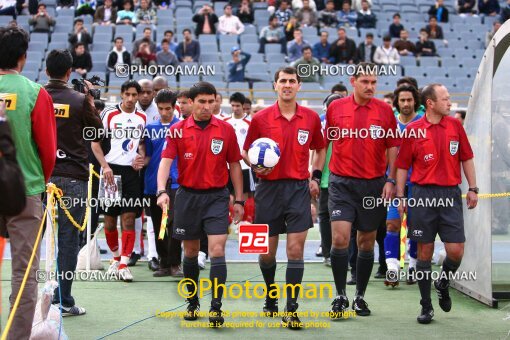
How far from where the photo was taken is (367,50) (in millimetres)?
20906

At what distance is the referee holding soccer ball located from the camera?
7.41 metres

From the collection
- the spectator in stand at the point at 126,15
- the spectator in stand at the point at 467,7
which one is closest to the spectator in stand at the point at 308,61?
the spectator in stand at the point at 126,15

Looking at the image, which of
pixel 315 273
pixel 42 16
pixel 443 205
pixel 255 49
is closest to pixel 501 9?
pixel 255 49

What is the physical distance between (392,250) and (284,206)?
2.26m

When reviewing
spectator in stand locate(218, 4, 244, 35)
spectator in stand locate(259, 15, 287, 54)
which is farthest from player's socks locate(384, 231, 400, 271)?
spectator in stand locate(218, 4, 244, 35)

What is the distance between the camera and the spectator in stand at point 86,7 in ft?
74.0

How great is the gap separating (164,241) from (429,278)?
3.49 m

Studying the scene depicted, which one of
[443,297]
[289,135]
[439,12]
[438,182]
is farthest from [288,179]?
[439,12]

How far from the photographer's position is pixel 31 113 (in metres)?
5.81

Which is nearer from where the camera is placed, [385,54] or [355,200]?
[355,200]

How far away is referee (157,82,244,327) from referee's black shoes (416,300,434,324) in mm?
1725

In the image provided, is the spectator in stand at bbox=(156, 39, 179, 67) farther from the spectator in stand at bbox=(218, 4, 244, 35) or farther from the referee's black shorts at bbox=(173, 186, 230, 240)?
the referee's black shorts at bbox=(173, 186, 230, 240)

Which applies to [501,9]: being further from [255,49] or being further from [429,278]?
[429,278]

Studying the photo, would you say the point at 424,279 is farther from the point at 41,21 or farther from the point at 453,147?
the point at 41,21
